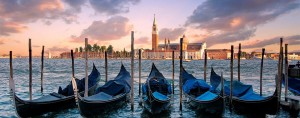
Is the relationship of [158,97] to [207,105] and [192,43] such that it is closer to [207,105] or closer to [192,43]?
[207,105]

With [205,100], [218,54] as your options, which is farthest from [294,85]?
[218,54]

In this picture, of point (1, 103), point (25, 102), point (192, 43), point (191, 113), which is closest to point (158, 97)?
point (191, 113)

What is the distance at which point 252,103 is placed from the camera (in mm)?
10984

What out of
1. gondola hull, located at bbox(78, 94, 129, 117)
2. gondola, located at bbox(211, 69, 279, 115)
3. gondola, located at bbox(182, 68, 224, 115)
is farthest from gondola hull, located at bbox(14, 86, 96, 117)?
gondola, located at bbox(211, 69, 279, 115)

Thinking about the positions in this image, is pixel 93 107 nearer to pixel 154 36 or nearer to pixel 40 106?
pixel 40 106

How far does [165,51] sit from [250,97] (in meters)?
129

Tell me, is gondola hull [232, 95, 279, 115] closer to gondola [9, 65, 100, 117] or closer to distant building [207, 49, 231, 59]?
gondola [9, 65, 100, 117]

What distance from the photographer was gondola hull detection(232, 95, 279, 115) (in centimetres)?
1059

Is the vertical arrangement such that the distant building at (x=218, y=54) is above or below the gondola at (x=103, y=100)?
above

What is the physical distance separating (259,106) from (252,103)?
25 cm

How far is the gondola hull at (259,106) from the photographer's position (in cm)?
1059

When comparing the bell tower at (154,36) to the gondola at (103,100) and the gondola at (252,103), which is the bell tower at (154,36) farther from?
the gondola at (252,103)

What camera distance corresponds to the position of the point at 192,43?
15762cm

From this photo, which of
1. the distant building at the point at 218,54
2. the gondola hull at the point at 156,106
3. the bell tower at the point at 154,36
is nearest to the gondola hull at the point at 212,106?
the gondola hull at the point at 156,106
